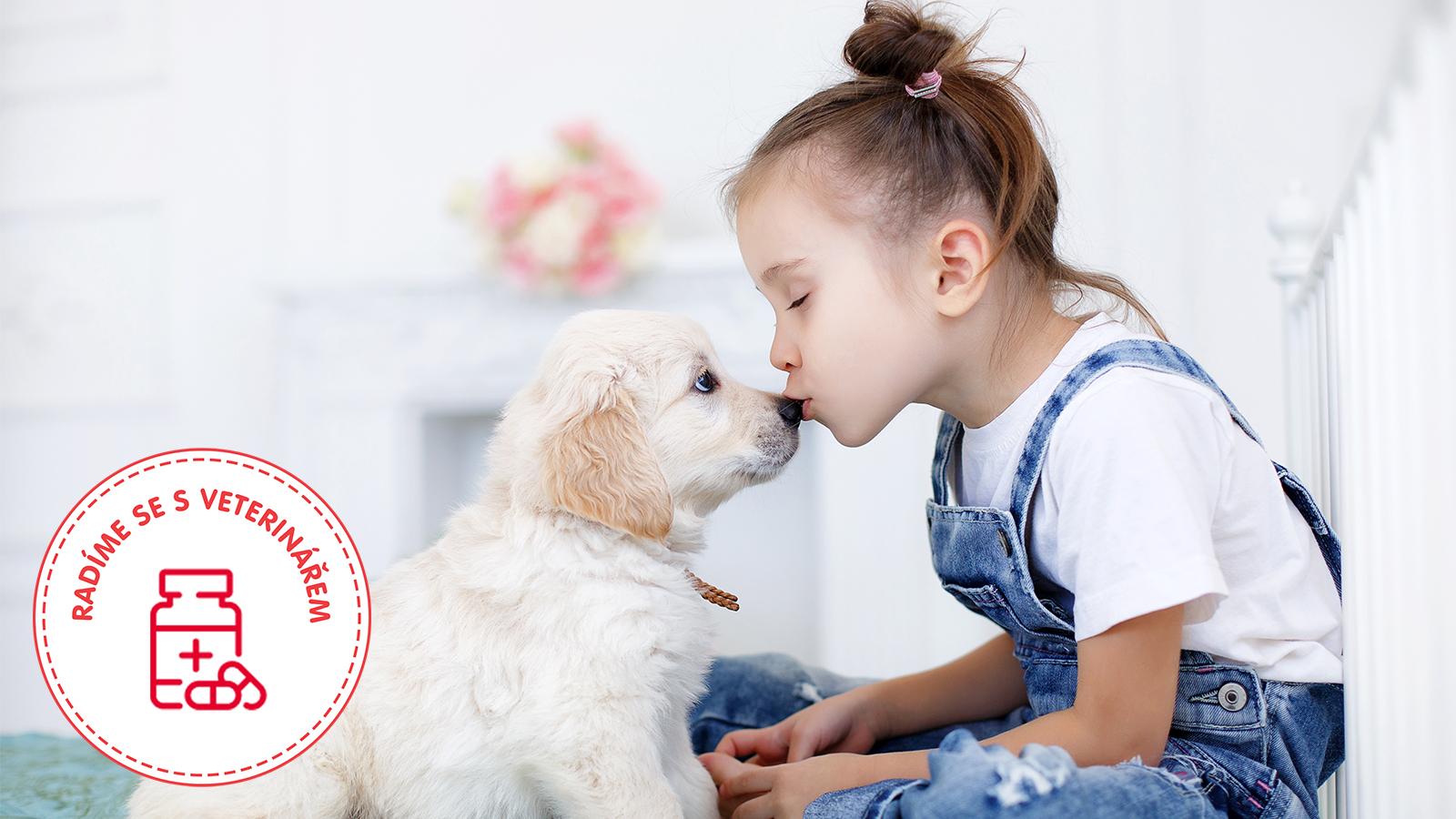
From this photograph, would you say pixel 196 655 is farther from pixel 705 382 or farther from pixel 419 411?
pixel 419 411

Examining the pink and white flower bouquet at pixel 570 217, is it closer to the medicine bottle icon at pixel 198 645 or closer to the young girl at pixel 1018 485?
the young girl at pixel 1018 485

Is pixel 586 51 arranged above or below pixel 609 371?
above

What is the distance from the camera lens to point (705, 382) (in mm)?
1297

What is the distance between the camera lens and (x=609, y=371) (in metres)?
1.21

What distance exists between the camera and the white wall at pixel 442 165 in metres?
2.66

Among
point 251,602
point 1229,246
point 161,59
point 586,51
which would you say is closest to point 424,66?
point 586,51

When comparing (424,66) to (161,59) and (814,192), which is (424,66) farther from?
(814,192)

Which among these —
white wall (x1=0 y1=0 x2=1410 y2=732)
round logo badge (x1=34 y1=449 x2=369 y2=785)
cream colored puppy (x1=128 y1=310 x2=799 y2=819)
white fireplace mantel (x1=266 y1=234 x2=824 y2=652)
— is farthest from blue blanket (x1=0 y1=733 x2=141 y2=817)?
white wall (x1=0 y1=0 x2=1410 y2=732)

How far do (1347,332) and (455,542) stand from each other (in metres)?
0.87

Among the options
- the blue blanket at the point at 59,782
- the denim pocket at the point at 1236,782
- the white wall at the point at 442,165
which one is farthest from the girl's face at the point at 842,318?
the white wall at the point at 442,165

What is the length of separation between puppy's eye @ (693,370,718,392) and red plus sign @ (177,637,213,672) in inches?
23.7

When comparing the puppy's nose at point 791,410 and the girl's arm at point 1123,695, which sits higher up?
the puppy's nose at point 791,410

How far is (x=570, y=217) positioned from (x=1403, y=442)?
2293 mm

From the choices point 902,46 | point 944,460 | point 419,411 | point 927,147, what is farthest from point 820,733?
point 419,411
